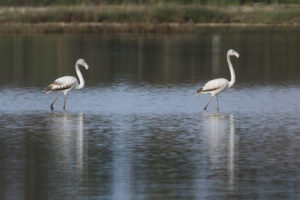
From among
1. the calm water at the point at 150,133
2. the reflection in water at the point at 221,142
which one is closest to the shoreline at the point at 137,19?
the calm water at the point at 150,133

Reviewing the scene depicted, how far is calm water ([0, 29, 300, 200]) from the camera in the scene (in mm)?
11562

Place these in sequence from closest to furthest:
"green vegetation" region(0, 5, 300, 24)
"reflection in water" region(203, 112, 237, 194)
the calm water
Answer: the calm water
"reflection in water" region(203, 112, 237, 194)
"green vegetation" region(0, 5, 300, 24)

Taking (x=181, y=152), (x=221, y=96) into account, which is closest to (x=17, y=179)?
(x=181, y=152)

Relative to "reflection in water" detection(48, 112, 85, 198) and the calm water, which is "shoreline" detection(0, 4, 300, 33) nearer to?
the calm water

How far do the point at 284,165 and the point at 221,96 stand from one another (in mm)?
9416

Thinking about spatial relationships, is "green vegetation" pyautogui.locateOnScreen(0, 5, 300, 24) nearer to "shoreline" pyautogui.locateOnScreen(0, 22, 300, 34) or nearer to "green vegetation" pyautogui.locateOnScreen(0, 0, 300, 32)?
"green vegetation" pyautogui.locateOnScreen(0, 0, 300, 32)

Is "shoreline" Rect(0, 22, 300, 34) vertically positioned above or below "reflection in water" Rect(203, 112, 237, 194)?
below

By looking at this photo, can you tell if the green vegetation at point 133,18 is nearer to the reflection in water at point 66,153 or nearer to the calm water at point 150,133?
the calm water at point 150,133

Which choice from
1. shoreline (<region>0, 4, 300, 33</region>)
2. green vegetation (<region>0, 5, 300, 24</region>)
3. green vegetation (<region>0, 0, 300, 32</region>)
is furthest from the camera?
green vegetation (<region>0, 5, 300, 24</region>)

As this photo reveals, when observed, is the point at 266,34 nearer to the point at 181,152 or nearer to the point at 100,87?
the point at 100,87

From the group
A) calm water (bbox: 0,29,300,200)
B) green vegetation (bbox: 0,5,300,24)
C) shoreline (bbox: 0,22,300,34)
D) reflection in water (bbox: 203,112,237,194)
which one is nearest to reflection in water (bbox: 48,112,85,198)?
calm water (bbox: 0,29,300,200)

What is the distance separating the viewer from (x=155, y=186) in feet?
37.7

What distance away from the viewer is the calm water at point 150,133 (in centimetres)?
1156

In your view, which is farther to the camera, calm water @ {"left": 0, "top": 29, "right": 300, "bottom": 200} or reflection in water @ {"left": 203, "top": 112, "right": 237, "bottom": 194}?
reflection in water @ {"left": 203, "top": 112, "right": 237, "bottom": 194}
